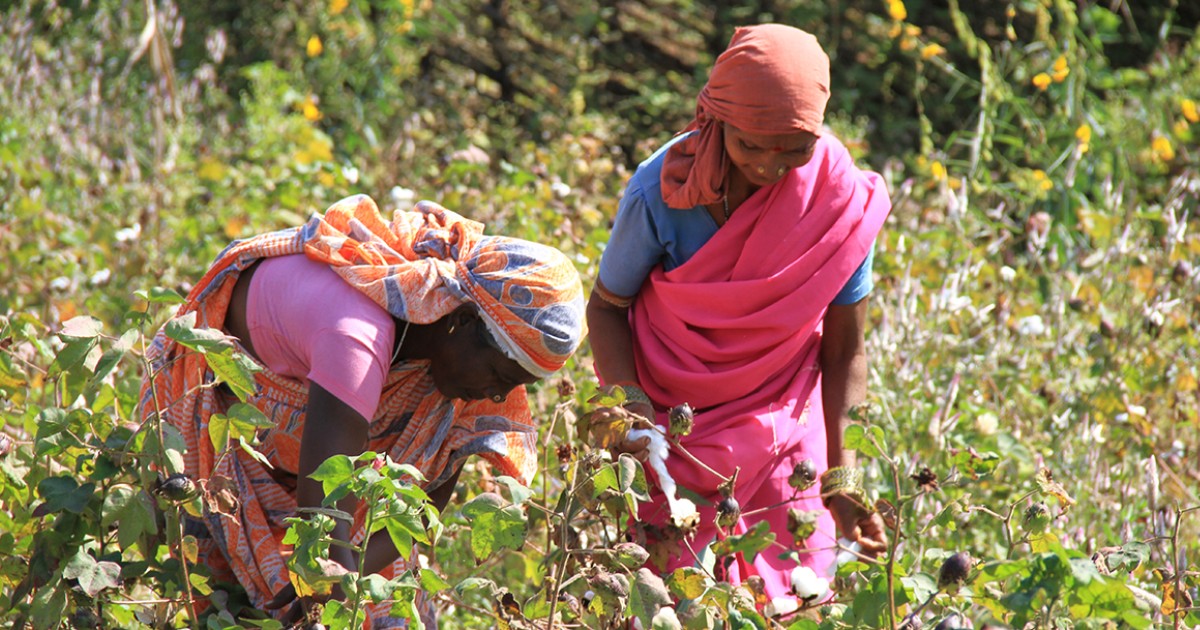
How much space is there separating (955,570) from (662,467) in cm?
62

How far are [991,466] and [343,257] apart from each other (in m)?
1.03

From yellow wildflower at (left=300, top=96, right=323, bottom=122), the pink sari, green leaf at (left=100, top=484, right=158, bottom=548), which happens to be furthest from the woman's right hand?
yellow wildflower at (left=300, top=96, right=323, bottom=122)

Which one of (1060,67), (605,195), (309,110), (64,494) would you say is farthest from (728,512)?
(309,110)

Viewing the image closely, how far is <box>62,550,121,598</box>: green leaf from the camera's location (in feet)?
6.05

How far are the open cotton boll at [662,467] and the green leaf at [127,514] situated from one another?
65 cm

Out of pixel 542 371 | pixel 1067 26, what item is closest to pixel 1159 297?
pixel 1067 26

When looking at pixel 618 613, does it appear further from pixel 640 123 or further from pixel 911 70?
pixel 911 70

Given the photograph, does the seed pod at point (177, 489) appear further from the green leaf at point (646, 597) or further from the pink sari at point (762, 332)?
the pink sari at point (762, 332)

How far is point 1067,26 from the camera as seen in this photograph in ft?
15.2

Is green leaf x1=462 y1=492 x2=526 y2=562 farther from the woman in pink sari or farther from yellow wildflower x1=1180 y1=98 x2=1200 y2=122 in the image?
yellow wildflower x1=1180 y1=98 x2=1200 y2=122

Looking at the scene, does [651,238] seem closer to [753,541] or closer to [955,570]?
[753,541]

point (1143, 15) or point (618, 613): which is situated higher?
point (618, 613)

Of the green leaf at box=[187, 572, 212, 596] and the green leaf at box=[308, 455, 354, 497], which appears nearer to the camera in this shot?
the green leaf at box=[308, 455, 354, 497]

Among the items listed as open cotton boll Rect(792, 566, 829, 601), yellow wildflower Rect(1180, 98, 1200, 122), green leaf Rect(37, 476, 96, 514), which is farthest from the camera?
yellow wildflower Rect(1180, 98, 1200, 122)
